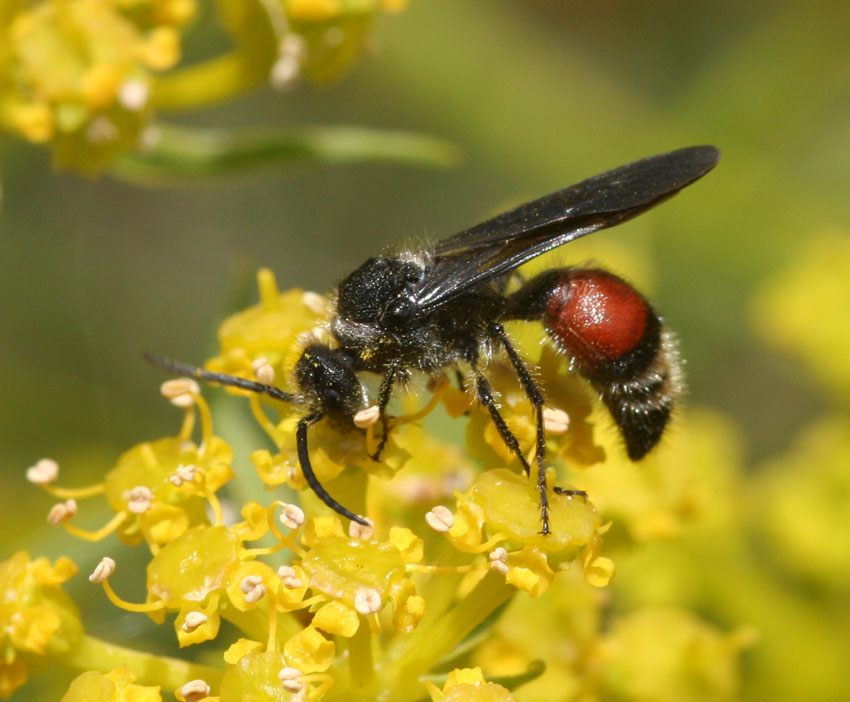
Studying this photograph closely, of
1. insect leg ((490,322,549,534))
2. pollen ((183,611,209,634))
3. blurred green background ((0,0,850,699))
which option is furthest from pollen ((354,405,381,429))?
blurred green background ((0,0,850,699))

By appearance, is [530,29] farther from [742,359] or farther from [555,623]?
[555,623]

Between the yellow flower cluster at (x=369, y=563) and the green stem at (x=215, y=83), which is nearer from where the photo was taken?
the yellow flower cluster at (x=369, y=563)

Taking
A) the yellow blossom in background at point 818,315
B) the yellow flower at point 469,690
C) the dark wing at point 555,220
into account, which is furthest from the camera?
Answer: the yellow blossom in background at point 818,315

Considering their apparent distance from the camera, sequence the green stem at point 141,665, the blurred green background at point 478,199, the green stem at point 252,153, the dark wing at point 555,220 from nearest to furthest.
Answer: the green stem at point 141,665 → the dark wing at point 555,220 → the green stem at point 252,153 → the blurred green background at point 478,199

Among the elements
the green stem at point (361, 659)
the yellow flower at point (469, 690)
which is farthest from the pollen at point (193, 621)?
the yellow flower at point (469, 690)

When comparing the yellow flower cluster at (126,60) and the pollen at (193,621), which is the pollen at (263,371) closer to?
the pollen at (193,621)

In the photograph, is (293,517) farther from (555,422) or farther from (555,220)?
(555,220)

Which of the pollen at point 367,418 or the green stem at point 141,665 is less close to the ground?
the pollen at point 367,418
